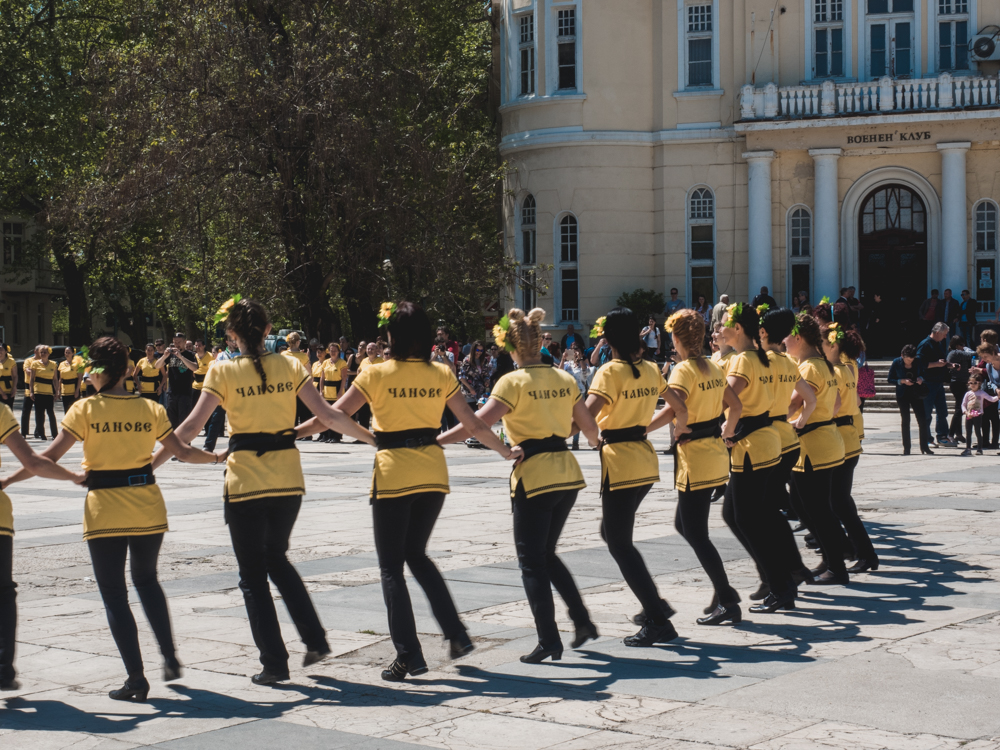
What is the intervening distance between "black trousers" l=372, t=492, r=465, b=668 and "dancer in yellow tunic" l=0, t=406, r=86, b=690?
1.49m

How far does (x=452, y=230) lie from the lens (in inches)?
1206

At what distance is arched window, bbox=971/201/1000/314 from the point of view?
100 feet

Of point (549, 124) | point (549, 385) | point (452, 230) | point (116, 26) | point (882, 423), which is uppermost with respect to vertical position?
point (116, 26)

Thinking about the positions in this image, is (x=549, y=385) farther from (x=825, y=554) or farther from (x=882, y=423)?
(x=882, y=423)

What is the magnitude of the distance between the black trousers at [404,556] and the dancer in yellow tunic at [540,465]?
45cm

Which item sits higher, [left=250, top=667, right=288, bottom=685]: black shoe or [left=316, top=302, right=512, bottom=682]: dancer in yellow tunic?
[left=316, top=302, right=512, bottom=682]: dancer in yellow tunic

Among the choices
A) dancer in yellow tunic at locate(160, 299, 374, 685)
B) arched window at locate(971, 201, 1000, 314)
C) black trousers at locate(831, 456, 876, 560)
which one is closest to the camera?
dancer in yellow tunic at locate(160, 299, 374, 685)

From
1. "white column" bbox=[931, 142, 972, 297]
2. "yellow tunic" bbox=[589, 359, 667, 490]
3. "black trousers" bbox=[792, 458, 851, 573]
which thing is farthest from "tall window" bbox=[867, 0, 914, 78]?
"yellow tunic" bbox=[589, 359, 667, 490]

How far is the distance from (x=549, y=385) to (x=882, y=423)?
19659 millimetres

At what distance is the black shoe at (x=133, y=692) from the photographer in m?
6.20

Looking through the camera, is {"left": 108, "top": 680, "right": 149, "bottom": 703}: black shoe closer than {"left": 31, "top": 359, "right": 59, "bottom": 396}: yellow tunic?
Yes

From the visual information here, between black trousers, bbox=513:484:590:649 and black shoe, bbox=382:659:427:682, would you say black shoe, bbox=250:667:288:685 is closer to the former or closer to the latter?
black shoe, bbox=382:659:427:682

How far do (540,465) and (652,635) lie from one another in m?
1.14

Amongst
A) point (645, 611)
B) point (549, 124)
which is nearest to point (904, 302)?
point (549, 124)
